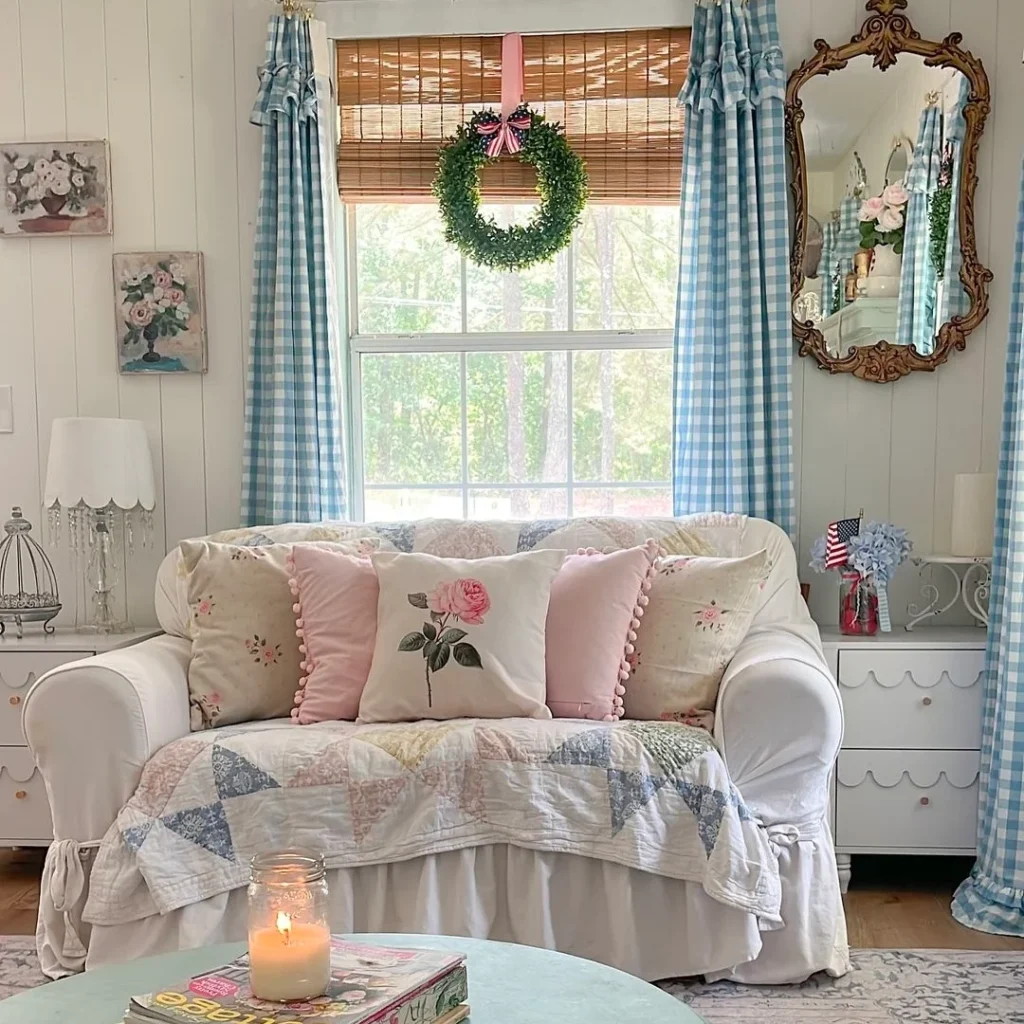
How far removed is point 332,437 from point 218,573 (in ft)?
2.40

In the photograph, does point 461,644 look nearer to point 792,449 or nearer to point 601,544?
point 601,544

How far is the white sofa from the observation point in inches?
87.6

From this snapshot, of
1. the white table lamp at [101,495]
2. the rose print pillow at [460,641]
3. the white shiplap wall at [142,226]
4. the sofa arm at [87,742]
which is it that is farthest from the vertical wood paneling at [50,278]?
the rose print pillow at [460,641]

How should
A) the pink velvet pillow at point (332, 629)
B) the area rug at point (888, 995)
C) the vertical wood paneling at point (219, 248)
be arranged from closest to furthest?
the area rug at point (888, 995) → the pink velvet pillow at point (332, 629) → the vertical wood paneling at point (219, 248)

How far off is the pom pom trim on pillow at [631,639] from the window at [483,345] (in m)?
0.82

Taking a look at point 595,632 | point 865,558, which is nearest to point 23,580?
point 595,632

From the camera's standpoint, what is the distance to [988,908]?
2682mm

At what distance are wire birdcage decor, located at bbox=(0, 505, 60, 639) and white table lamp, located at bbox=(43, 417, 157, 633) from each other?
0.09 m

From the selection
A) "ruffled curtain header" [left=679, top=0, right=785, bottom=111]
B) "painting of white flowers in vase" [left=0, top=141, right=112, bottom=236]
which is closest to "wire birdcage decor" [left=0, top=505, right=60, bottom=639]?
"painting of white flowers in vase" [left=0, top=141, right=112, bottom=236]

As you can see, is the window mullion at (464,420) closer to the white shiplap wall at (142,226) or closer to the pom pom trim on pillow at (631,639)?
the white shiplap wall at (142,226)

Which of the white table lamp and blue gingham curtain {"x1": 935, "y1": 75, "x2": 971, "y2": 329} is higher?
blue gingham curtain {"x1": 935, "y1": 75, "x2": 971, "y2": 329}

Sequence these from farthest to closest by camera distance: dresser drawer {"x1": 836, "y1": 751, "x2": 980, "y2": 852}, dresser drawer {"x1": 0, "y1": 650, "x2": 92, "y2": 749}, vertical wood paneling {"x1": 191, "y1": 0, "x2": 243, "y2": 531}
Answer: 1. vertical wood paneling {"x1": 191, "y1": 0, "x2": 243, "y2": 531}
2. dresser drawer {"x1": 0, "y1": 650, "x2": 92, "y2": 749}
3. dresser drawer {"x1": 836, "y1": 751, "x2": 980, "y2": 852}

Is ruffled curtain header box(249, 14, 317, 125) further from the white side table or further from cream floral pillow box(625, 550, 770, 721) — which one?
cream floral pillow box(625, 550, 770, 721)

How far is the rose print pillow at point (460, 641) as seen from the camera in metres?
2.49
